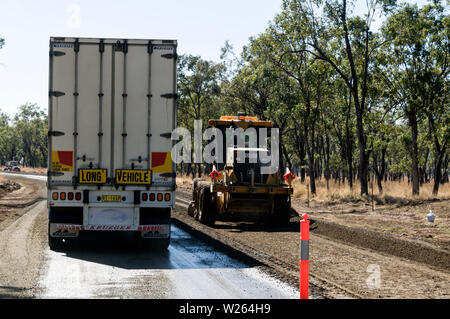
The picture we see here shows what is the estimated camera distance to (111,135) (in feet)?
38.3

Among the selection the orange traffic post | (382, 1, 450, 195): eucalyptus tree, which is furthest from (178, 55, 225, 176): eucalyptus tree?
→ the orange traffic post

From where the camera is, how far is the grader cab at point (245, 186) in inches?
675

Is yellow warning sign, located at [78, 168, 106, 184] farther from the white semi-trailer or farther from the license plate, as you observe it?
the license plate

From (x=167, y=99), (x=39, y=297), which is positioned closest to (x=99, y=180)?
(x=167, y=99)

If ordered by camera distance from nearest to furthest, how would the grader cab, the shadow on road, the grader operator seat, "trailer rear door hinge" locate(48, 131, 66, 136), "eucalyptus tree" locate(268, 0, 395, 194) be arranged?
1. the shadow on road
2. "trailer rear door hinge" locate(48, 131, 66, 136)
3. the grader cab
4. the grader operator seat
5. "eucalyptus tree" locate(268, 0, 395, 194)

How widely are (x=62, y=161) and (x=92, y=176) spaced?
66 centimetres

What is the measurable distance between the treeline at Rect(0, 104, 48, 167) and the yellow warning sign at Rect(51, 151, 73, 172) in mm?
106900

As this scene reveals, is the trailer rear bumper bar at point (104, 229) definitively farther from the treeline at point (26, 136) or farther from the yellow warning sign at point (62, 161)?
the treeline at point (26, 136)

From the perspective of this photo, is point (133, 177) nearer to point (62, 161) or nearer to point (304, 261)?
point (62, 161)

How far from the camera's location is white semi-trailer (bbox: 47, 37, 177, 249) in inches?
454

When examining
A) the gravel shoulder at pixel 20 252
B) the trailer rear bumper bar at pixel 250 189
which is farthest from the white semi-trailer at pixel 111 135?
the trailer rear bumper bar at pixel 250 189
